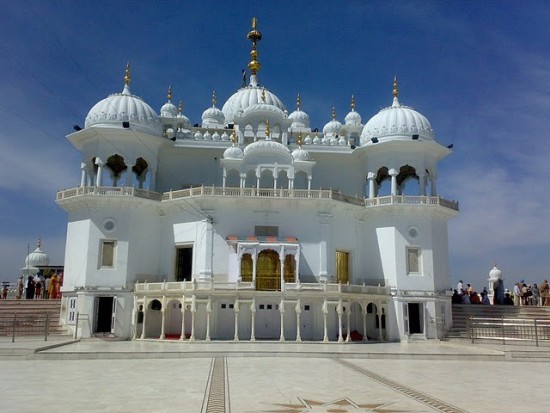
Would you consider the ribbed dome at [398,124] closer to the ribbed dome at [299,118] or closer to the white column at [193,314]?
the ribbed dome at [299,118]

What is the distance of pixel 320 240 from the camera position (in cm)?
3044

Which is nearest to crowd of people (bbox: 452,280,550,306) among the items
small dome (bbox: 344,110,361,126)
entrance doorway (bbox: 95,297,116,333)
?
small dome (bbox: 344,110,361,126)

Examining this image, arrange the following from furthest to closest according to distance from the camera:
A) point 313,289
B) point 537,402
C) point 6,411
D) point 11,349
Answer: point 313,289, point 11,349, point 537,402, point 6,411

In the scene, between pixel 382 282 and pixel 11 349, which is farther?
pixel 382 282

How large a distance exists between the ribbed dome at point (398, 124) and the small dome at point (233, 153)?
8.25 meters

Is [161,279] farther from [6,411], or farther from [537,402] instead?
[537,402]

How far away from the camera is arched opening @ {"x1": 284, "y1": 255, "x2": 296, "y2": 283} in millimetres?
29375

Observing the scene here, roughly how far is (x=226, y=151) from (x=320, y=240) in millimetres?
7789

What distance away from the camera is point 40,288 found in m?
33.7

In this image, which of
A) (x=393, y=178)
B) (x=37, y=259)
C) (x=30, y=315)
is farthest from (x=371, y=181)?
(x=37, y=259)

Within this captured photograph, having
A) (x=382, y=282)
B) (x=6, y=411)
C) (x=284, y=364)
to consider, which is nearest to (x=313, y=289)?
(x=382, y=282)

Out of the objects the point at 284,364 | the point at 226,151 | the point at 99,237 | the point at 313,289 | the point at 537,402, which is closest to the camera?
the point at 537,402

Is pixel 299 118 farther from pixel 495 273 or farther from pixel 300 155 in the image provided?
pixel 495 273

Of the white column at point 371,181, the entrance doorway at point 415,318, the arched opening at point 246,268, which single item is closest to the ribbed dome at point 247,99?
the white column at point 371,181
